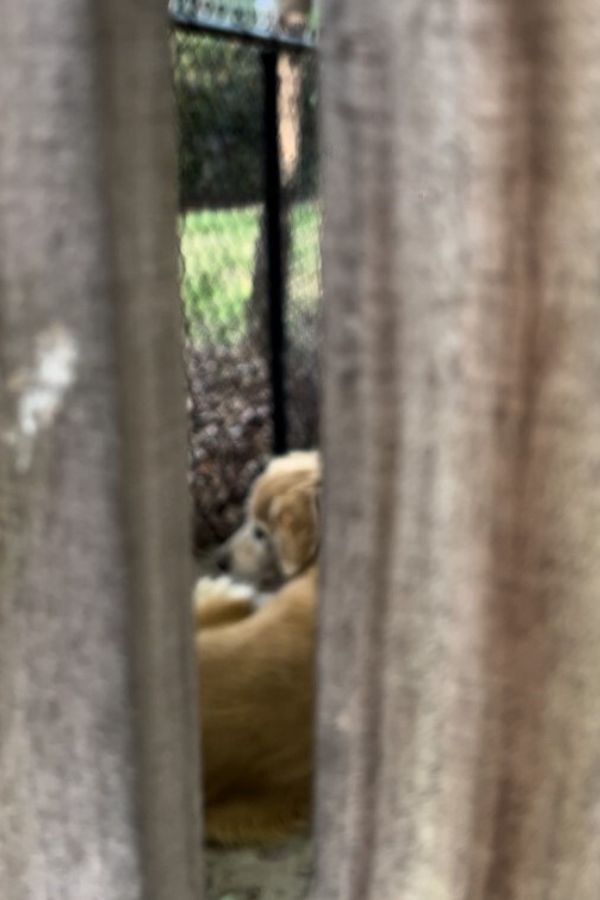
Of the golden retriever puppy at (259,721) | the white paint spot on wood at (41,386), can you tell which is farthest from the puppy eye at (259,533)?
the white paint spot on wood at (41,386)

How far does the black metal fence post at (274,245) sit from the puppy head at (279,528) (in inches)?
9.0

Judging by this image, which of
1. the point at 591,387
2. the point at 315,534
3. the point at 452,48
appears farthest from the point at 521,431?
the point at 315,534

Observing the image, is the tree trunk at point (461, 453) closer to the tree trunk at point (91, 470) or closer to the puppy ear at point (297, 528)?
the tree trunk at point (91, 470)

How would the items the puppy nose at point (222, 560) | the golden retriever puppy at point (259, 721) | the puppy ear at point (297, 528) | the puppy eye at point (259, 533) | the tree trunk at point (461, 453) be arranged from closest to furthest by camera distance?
the tree trunk at point (461, 453), the golden retriever puppy at point (259, 721), the puppy ear at point (297, 528), the puppy eye at point (259, 533), the puppy nose at point (222, 560)

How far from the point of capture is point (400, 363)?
541 millimetres

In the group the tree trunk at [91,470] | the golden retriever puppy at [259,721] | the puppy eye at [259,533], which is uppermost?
the tree trunk at [91,470]

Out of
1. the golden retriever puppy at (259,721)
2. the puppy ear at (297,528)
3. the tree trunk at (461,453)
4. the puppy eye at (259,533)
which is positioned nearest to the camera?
the tree trunk at (461,453)

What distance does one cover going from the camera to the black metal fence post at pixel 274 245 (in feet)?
6.16

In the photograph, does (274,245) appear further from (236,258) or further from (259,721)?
(259,721)

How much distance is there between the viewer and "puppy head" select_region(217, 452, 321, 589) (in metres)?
1.68

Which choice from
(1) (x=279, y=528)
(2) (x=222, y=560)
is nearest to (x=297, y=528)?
(1) (x=279, y=528)

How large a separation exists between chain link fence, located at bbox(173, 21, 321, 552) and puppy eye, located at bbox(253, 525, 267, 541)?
0.17m

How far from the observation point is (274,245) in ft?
6.49

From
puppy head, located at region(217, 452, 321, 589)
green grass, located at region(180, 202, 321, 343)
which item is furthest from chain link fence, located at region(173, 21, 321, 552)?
puppy head, located at region(217, 452, 321, 589)
